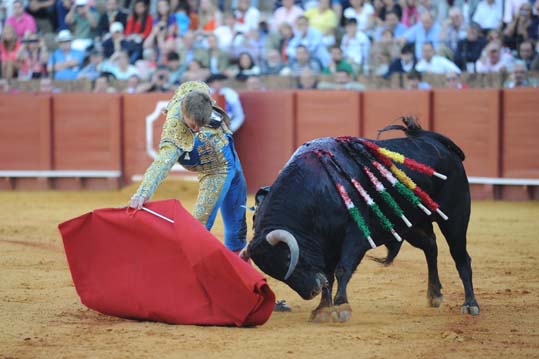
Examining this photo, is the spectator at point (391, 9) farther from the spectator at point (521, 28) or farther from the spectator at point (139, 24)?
the spectator at point (139, 24)

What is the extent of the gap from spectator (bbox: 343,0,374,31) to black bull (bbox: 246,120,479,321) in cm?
659

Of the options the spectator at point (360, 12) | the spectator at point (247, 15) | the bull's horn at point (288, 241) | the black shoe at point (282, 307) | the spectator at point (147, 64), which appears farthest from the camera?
the spectator at point (147, 64)

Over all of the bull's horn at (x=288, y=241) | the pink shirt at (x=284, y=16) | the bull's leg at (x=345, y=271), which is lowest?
the bull's leg at (x=345, y=271)

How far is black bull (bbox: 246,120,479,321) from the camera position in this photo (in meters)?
5.02

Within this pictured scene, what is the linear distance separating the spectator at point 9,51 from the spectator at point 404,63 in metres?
5.30

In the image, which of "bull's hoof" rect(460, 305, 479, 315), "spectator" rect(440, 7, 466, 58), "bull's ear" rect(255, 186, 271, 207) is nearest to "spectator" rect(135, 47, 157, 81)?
"spectator" rect(440, 7, 466, 58)

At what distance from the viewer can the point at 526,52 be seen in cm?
1080

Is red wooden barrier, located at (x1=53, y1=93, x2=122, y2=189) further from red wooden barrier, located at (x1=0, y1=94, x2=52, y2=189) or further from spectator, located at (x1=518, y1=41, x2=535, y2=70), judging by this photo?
spectator, located at (x1=518, y1=41, x2=535, y2=70)

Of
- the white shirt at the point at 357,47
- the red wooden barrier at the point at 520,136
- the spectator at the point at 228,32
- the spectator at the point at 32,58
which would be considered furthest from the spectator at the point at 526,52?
the spectator at the point at 32,58

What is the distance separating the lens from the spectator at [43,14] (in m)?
14.5

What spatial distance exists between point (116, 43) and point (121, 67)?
38 centimetres

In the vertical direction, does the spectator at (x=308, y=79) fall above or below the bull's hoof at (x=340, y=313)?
above

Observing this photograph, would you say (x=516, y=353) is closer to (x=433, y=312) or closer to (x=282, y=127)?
(x=433, y=312)

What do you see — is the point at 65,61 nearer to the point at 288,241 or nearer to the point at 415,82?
the point at 415,82
